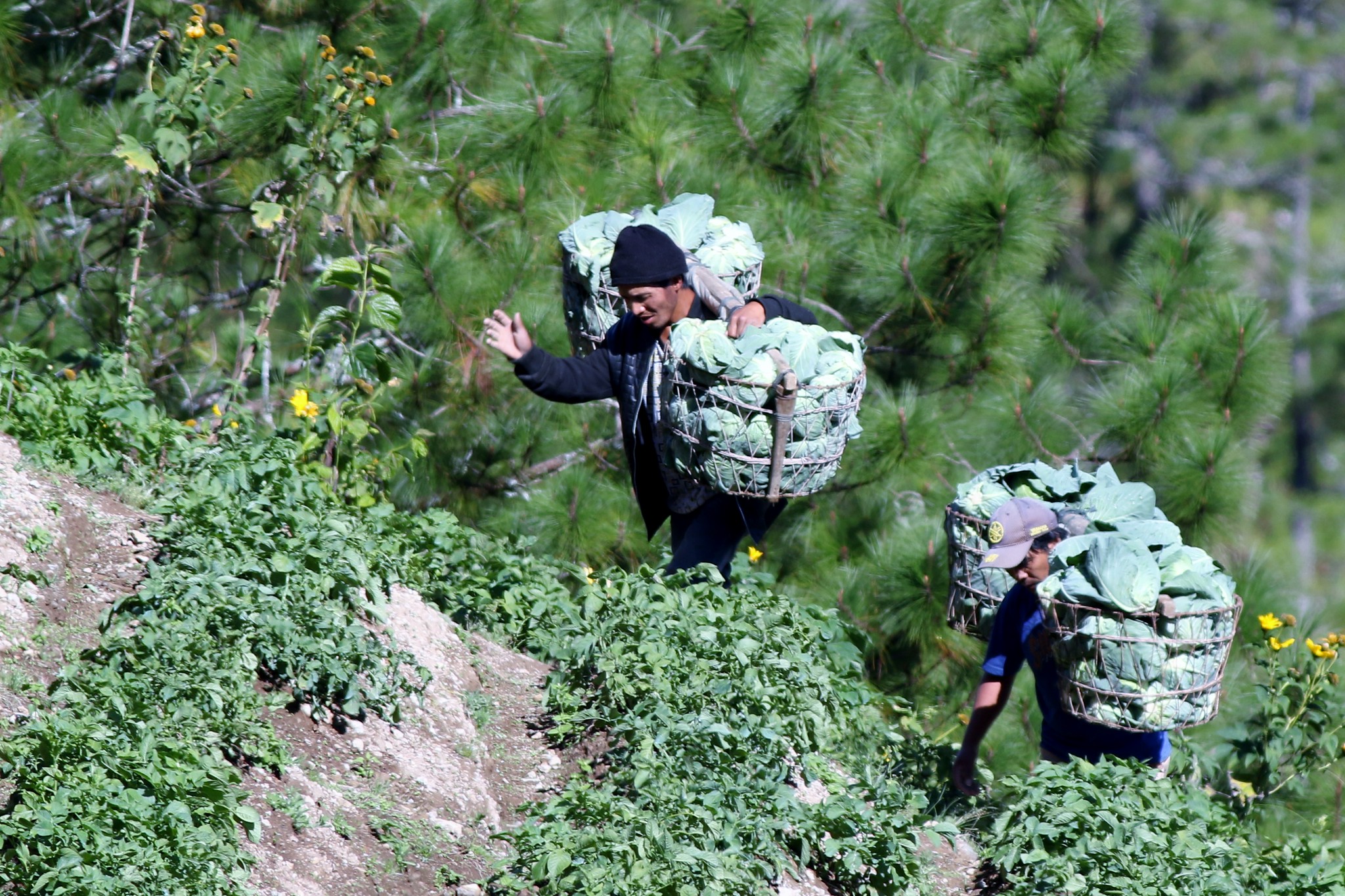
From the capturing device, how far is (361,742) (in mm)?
3488

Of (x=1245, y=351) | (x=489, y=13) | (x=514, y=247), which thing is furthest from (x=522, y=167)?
(x=1245, y=351)

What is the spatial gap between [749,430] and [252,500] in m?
1.31

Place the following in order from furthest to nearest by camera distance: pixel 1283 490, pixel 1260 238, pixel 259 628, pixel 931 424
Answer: pixel 1283 490 < pixel 1260 238 < pixel 931 424 < pixel 259 628

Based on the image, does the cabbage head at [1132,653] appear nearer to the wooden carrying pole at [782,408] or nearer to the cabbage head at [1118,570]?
the cabbage head at [1118,570]

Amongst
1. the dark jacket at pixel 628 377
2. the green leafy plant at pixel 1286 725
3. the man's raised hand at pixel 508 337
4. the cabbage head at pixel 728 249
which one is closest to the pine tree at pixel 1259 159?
the green leafy plant at pixel 1286 725

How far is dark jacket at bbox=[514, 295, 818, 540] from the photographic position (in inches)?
151

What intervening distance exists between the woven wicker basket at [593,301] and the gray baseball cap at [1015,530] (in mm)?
1007

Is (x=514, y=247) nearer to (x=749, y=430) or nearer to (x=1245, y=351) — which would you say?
(x=749, y=430)

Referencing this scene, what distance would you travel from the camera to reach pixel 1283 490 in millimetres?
18266

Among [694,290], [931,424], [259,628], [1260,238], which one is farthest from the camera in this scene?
[1260,238]

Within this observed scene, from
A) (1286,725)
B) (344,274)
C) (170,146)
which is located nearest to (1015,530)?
(1286,725)

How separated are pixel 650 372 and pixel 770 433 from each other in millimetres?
385

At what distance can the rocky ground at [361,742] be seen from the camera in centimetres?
306

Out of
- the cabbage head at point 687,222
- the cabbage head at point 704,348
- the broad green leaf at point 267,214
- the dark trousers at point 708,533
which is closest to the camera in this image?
the cabbage head at point 704,348
